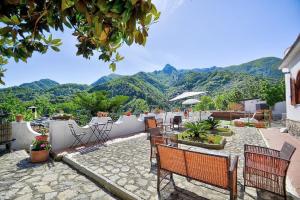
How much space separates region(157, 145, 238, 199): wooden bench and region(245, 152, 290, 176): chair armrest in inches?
14.4

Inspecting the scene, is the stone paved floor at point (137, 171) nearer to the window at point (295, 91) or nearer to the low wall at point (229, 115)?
the window at point (295, 91)

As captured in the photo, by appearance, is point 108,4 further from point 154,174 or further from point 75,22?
point 154,174

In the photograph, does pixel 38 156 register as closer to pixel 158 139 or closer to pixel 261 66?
pixel 158 139

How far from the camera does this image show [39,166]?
4.99m

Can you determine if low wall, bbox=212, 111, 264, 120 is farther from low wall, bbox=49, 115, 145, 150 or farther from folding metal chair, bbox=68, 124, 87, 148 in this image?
folding metal chair, bbox=68, 124, 87, 148

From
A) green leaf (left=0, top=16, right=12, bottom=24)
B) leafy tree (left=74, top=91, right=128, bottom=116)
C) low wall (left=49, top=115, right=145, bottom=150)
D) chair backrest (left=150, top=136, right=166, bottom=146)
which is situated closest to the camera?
green leaf (left=0, top=16, right=12, bottom=24)

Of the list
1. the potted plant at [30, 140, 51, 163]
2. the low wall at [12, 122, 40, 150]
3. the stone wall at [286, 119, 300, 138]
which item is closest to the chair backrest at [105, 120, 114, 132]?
the potted plant at [30, 140, 51, 163]

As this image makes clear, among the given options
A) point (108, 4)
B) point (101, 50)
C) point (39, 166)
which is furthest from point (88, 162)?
point (108, 4)

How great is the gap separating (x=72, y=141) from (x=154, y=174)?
4.29m

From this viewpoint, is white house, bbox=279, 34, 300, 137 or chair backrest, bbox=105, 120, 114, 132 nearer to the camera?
white house, bbox=279, 34, 300, 137

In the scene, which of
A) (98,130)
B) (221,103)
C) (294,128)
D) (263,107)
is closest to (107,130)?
(98,130)

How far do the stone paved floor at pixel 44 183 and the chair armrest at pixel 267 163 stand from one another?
2.85 m

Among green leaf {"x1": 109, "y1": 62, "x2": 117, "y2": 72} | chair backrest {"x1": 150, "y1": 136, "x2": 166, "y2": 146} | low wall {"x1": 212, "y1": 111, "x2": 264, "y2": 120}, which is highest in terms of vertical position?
green leaf {"x1": 109, "y1": 62, "x2": 117, "y2": 72}

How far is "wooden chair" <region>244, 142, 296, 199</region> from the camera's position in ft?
9.09
